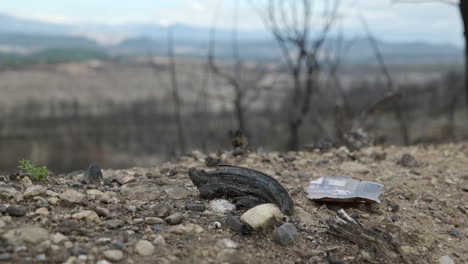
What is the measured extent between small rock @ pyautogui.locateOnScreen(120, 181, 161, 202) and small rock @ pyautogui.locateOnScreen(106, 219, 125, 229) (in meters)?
0.47

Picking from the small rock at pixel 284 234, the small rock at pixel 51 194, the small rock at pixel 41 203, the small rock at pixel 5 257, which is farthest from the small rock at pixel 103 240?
the small rock at pixel 284 234

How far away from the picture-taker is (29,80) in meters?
52.8

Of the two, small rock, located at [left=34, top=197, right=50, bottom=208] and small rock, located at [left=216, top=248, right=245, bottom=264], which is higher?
small rock, located at [left=34, top=197, right=50, bottom=208]

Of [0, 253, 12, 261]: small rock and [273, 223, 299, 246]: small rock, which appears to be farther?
[273, 223, 299, 246]: small rock

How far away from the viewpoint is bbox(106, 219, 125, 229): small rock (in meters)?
2.48

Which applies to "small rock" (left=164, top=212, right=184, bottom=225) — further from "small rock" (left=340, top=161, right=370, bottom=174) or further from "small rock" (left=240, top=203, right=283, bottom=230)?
"small rock" (left=340, top=161, right=370, bottom=174)

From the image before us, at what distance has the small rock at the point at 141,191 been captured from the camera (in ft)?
9.98

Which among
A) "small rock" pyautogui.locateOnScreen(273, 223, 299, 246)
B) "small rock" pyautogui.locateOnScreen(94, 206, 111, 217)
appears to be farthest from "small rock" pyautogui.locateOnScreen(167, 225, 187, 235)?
"small rock" pyautogui.locateOnScreen(273, 223, 299, 246)

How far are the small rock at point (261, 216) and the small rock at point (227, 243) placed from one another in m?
0.19

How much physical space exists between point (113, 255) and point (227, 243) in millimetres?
568

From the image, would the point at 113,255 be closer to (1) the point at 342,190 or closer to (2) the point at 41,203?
(2) the point at 41,203

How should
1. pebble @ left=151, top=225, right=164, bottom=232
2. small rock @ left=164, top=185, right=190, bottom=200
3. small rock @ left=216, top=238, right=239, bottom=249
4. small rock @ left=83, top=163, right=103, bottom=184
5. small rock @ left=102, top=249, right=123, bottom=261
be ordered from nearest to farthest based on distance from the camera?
small rock @ left=102, top=249, right=123, bottom=261 → small rock @ left=216, top=238, right=239, bottom=249 → pebble @ left=151, top=225, right=164, bottom=232 → small rock @ left=164, top=185, right=190, bottom=200 → small rock @ left=83, top=163, right=103, bottom=184

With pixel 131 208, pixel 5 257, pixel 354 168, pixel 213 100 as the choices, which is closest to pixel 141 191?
pixel 131 208

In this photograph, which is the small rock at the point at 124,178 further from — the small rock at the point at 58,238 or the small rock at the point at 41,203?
the small rock at the point at 58,238
